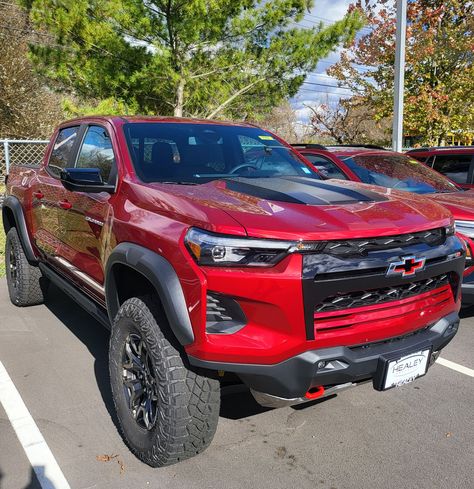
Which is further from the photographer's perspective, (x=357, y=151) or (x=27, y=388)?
(x=357, y=151)

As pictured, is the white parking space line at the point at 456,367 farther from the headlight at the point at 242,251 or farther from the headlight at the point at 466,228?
the headlight at the point at 242,251

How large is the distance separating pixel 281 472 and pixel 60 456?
1.19 m

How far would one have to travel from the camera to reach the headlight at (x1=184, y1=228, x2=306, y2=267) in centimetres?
220

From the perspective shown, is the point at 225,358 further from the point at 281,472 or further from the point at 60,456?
the point at 60,456

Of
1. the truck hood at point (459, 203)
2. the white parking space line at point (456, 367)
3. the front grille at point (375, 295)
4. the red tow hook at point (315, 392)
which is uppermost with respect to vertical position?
the front grille at point (375, 295)

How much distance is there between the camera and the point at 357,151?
6449 millimetres

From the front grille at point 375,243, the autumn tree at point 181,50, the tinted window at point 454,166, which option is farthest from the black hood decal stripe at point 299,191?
the autumn tree at point 181,50

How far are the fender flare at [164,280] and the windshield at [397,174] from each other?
389 cm

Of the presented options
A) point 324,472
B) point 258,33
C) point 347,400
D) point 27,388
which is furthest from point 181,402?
point 258,33

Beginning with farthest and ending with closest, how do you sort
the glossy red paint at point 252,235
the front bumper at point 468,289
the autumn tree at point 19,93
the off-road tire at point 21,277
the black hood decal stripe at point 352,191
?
1. the autumn tree at point 19,93
2. the off-road tire at point 21,277
3. the front bumper at point 468,289
4. the black hood decal stripe at point 352,191
5. the glossy red paint at point 252,235

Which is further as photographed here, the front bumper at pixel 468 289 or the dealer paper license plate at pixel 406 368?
the front bumper at pixel 468 289

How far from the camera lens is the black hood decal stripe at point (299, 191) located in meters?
2.68

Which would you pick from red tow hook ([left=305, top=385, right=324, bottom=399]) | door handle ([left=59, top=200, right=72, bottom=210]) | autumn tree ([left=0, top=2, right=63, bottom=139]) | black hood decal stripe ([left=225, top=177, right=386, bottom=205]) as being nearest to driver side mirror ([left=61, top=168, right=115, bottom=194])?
door handle ([left=59, top=200, right=72, bottom=210])

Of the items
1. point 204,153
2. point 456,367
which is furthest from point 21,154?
point 456,367
